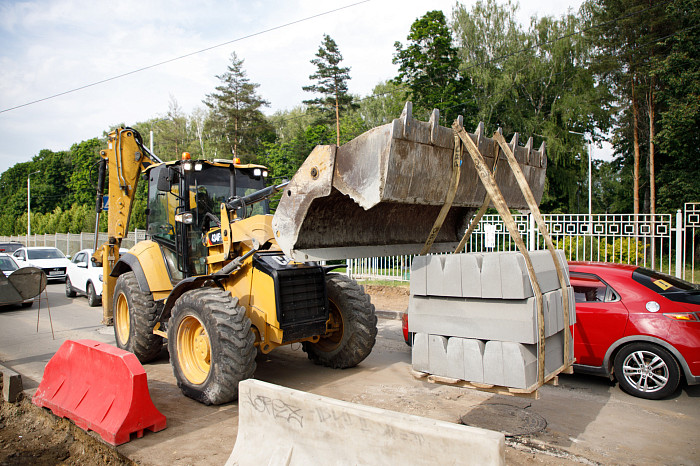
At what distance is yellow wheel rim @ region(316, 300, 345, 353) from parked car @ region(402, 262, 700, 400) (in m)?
3.13

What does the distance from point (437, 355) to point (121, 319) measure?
6293 mm

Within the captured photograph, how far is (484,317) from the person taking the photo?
353 cm

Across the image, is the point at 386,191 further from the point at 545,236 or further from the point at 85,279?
the point at 85,279

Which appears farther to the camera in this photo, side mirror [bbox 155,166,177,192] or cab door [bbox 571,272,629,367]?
side mirror [bbox 155,166,177,192]

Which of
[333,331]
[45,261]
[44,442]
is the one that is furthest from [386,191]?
[45,261]

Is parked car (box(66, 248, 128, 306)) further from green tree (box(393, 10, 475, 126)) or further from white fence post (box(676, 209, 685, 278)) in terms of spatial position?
green tree (box(393, 10, 475, 126))

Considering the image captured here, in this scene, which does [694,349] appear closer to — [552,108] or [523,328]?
[523,328]

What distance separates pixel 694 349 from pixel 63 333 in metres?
11.1

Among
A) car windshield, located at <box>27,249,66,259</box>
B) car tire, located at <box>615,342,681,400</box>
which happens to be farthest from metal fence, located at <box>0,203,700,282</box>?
car windshield, located at <box>27,249,66,259</box>

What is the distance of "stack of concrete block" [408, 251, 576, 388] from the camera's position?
338 cm

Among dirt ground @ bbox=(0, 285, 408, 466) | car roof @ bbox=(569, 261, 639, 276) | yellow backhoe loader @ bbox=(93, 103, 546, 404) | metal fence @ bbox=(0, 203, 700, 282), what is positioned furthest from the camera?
metal fence @ bbox=(0, 203, 700, 282)

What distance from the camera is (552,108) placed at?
1293 inches

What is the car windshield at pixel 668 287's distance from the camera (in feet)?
19.1

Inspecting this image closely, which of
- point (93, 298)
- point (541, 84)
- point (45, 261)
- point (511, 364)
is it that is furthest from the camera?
point (541, 84)
